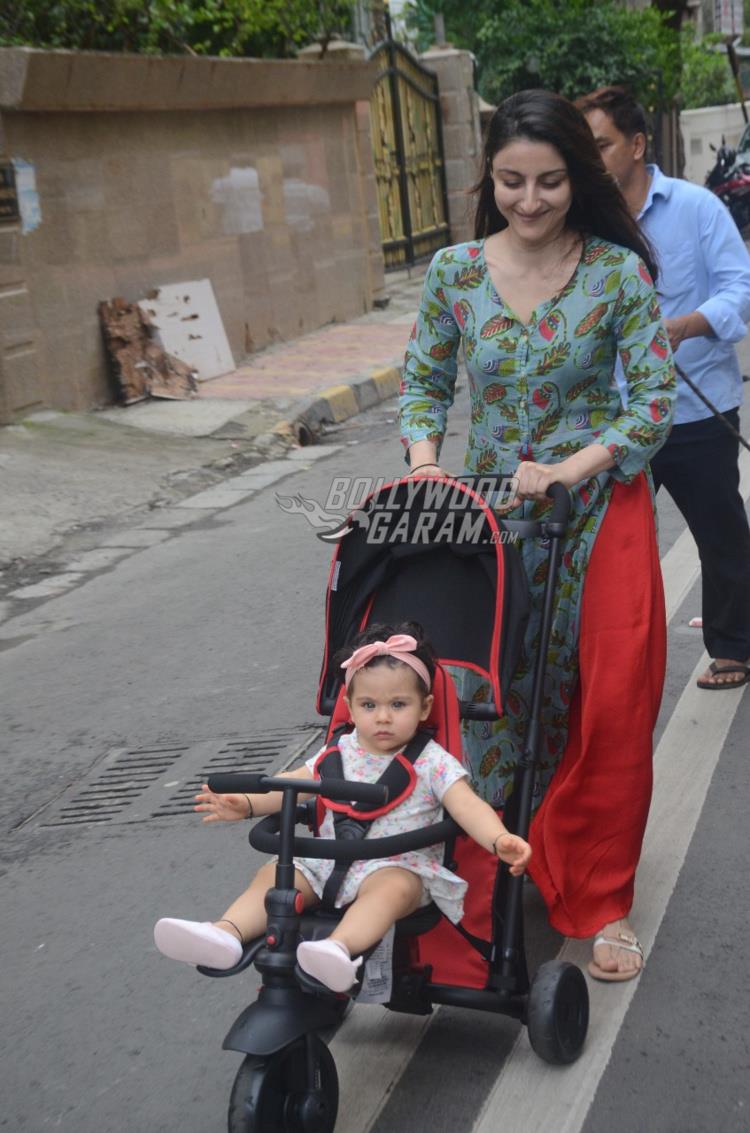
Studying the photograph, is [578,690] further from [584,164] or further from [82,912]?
[82,912]

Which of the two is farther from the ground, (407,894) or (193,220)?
(193,220)

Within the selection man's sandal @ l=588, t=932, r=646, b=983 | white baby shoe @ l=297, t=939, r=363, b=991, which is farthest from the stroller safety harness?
man's sandal @ l=588, t=932, r=646, b=983

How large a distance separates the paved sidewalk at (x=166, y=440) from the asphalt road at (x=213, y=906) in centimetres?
191

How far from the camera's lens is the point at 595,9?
23.1 metres

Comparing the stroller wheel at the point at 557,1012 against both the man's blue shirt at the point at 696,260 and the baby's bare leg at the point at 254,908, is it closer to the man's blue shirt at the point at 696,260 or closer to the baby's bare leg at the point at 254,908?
the baby's bare leg at the point at 254,908

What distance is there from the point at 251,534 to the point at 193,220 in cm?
565

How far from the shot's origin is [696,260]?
177 inches

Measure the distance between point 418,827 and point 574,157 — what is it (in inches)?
56.5

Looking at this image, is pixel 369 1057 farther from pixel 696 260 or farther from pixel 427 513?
pixel 696 260

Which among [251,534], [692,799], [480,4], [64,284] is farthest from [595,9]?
[692,799]

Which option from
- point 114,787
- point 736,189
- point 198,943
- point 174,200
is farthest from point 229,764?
point 736,189

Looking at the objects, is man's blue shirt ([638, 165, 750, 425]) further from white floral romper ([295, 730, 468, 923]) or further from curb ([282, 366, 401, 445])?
curb ([282, 366, 401, 445])

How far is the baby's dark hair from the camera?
9.33 feet

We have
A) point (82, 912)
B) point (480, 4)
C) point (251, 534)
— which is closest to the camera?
point (82, 912)
